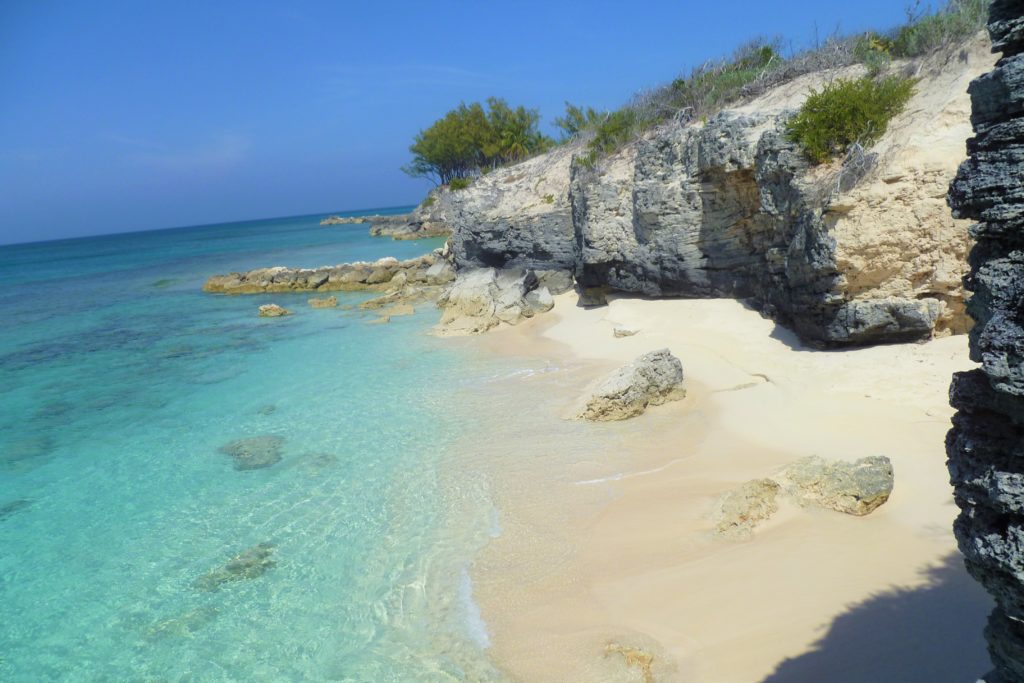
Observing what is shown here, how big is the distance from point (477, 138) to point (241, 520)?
4966 centimetres

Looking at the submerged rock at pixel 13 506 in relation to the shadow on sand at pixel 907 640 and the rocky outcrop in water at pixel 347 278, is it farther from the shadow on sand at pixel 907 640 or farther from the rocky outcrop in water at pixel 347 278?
the rocky outcrop in water at pixel 347 278

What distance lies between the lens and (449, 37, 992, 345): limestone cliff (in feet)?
34.4

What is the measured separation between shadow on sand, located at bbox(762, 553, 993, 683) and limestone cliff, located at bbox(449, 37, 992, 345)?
21.0 feet

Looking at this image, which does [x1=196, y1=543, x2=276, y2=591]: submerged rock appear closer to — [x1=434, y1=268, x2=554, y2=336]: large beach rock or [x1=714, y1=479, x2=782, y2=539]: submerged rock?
[x1=714, y1=479, x2=782, y2=539]: submerged rock

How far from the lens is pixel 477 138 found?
178ft

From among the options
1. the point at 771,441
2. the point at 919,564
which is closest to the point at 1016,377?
the point at 919,564

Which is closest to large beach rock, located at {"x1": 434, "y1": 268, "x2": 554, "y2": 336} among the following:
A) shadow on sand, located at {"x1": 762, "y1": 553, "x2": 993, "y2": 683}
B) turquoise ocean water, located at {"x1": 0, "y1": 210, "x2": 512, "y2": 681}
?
turquoise ocean water, located at {"x1": 0, "y1": 210, "x2": 512, "y2": 681}

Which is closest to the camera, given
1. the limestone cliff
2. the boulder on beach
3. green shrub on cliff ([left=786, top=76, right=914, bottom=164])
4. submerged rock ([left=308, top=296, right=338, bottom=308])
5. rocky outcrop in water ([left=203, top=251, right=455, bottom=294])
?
the limestone cliff

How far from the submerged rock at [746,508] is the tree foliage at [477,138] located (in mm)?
41519

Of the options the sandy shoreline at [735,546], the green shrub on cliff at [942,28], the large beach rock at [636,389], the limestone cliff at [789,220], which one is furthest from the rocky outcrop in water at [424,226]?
Answer: the sandy shoreline at [735,546]

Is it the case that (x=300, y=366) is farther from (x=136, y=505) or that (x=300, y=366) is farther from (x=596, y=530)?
(x=596, y=530)

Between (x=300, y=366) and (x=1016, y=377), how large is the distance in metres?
16.1

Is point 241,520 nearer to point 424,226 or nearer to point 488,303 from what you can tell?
point 488,303

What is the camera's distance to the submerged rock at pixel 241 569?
736 centimetres
